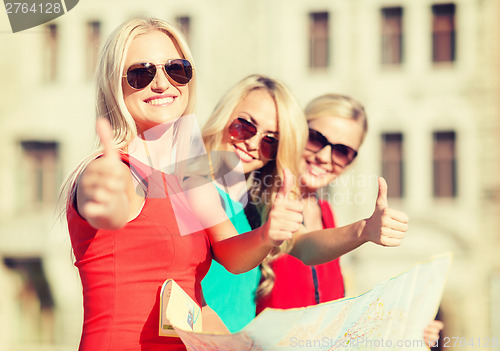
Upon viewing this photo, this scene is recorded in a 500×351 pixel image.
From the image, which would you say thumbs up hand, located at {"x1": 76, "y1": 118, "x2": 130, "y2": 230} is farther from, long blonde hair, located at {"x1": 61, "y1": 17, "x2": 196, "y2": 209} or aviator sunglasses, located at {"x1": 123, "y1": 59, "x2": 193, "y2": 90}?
aviator sunglasses, located at {"x1": 123, "y1": 59, "x2": 193, "y2": 90}

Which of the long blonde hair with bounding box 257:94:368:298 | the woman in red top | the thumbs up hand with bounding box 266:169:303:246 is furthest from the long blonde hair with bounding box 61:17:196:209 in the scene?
the long blonde hair with bounding box 257:94:368:298

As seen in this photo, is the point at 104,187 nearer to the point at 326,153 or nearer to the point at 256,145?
the point at 256,145

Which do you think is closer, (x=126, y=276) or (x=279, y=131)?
(x=126, y=276)

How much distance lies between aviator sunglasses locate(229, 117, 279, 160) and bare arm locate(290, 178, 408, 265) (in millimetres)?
410

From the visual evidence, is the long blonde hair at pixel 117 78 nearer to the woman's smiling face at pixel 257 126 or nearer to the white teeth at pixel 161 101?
the white teeth at pixel 161 101

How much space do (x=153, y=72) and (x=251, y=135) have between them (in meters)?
0.93

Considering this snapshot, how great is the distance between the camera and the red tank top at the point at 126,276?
1759mm

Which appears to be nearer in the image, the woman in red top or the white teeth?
the woman in red top

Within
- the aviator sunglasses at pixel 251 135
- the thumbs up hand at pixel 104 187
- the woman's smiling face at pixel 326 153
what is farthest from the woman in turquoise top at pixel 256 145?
the thumbs up hand at pixel 104 187

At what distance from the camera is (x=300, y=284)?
121 inches

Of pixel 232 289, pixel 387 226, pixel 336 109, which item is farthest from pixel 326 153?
pixel 387 226

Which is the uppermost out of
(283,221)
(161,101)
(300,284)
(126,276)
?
(161,101)

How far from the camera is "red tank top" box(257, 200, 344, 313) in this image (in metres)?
3.01

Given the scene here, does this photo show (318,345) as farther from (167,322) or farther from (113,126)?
(113,126)
